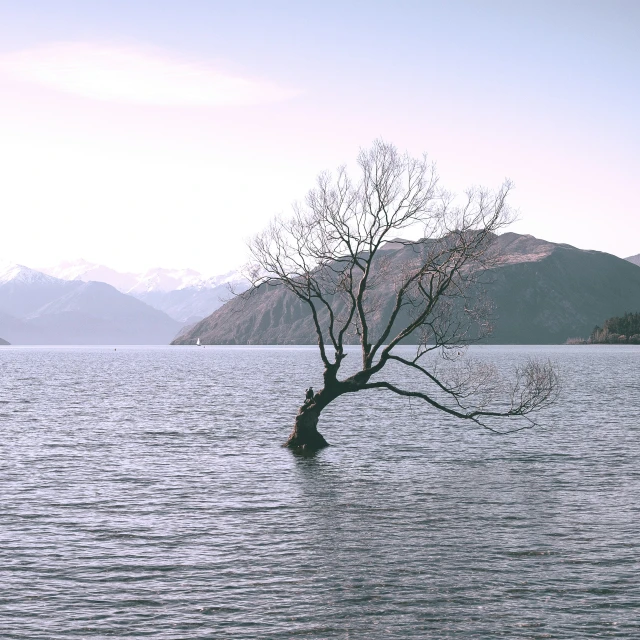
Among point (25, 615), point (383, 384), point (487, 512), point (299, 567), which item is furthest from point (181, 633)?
point (383, 384)

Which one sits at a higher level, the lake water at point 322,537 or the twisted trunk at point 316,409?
the twisted trunk at point 316,409

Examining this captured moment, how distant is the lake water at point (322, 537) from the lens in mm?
19672

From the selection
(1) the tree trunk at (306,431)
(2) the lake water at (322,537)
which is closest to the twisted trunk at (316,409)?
(1) the tree trunk at (306,431)

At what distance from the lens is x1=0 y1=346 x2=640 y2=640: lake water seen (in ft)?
64.5

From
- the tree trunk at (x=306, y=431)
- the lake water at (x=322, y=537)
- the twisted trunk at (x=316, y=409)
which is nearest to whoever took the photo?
the lake water at (x=322, y=537)

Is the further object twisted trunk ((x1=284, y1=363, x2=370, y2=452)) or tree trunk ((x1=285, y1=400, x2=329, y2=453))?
tree trunk ((x1=285, y1=400, x2=329, y2=453))

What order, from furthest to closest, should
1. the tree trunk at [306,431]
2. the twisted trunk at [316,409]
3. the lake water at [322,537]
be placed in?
the tree trunk at [306,431] < the twisted trunk at [316,409] < the lake water at [322,537]

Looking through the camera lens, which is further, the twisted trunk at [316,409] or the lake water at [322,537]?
the twisted trunk at [316,409]

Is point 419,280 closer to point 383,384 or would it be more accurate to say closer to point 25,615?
point 383,384

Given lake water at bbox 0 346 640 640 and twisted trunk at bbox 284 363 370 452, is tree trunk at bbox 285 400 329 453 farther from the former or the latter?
lake water at bbox 0 346 640 640

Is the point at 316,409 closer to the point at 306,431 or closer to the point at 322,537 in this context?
the point at 306,431

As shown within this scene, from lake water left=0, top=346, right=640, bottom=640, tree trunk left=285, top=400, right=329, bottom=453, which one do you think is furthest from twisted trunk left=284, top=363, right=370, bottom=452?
lake water left=0, top=346, right=640, bottom=640

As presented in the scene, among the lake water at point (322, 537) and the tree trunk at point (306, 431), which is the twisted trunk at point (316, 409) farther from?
the lake water at point (322, 537)

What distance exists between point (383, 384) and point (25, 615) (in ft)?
97.1
